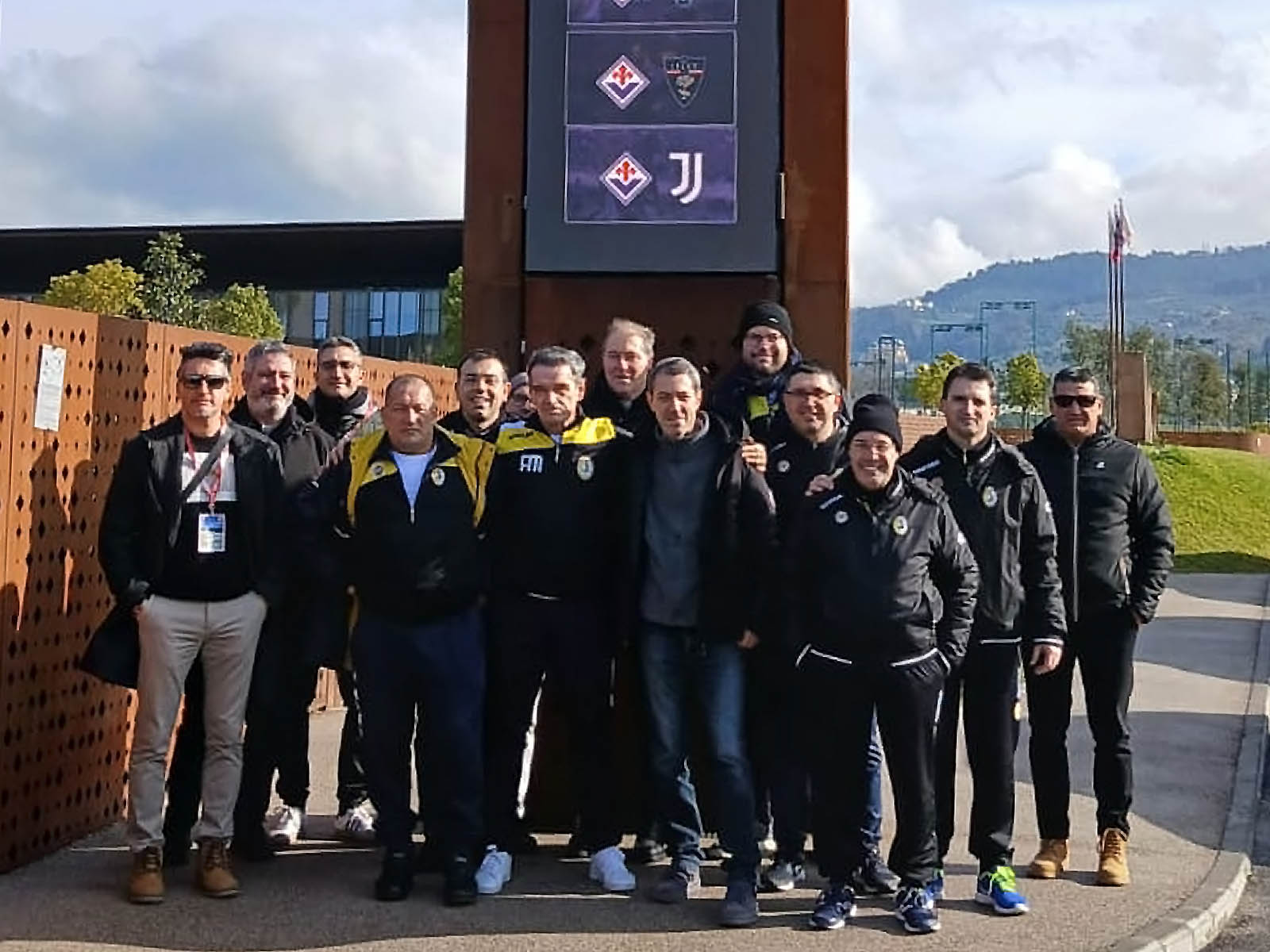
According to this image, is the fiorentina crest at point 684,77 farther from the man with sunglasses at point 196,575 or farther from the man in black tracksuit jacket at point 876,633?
the man with sunglasses at point 196,575

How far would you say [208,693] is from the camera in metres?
5.80

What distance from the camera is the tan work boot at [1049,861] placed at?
20.8 feet

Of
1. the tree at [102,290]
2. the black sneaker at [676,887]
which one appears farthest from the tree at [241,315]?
the black sneaker at [676,887]

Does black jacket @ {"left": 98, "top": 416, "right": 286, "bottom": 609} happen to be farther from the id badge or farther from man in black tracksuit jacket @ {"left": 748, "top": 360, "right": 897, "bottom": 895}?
man in black tracksuit jacket @ {"left": 748, "top": 360, "right": 897, "bottom": 895}

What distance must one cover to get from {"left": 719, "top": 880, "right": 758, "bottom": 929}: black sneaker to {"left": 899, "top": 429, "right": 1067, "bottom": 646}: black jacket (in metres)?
1.37

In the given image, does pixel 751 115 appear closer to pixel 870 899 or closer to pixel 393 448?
pixel 393 448

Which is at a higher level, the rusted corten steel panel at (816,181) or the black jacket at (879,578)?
the rusted corten steel panel at (816,181)

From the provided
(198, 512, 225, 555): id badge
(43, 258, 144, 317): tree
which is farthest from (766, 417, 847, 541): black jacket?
(43, 258, 144, 317): tree

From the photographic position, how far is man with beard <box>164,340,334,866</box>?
5973mm

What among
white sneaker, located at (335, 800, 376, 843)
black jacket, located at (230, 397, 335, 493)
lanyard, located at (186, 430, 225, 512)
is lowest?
white sneaker, located at (335, 800, 376, 843)

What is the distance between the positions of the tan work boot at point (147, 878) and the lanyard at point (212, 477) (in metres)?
1.37

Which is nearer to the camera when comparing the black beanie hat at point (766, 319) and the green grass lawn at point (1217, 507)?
the black beanie hat at point (766, 319)

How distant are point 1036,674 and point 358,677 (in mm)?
2809

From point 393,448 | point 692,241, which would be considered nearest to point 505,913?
point 393,448
